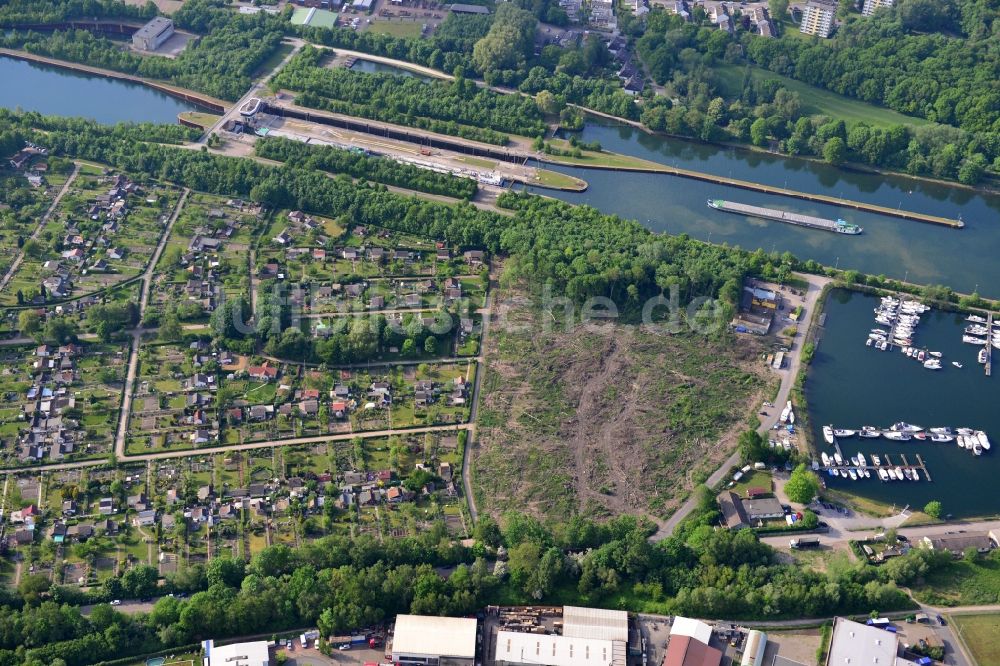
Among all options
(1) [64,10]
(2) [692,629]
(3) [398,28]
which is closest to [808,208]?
(2) [692,629]

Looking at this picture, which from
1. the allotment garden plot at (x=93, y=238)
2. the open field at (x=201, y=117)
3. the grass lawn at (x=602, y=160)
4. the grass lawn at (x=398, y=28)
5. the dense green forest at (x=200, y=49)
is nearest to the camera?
the allotment garden plot at (x=93, y=238)

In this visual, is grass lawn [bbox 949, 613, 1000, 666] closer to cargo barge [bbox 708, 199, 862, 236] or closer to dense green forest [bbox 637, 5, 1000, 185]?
cargo barge [bbox 708, 199, 862, 236]

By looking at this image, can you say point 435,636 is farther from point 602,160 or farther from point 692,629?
point 602,160

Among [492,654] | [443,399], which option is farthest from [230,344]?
[492,654]

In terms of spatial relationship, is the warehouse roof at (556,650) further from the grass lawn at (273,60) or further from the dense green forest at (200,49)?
the grass lawn at (273,60)

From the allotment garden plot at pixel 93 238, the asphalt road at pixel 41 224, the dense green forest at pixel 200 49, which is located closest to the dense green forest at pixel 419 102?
the dense green forest at pixel 200 49
